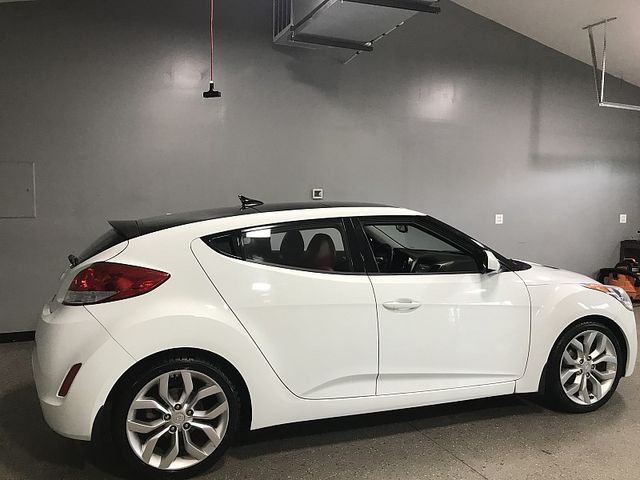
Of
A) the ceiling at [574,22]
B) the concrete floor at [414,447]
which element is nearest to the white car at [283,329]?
the concrete floor at [414,447]

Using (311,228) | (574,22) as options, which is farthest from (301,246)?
(574,22)

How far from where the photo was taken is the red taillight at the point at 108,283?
2533mm

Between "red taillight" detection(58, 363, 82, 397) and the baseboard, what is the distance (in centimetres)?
308

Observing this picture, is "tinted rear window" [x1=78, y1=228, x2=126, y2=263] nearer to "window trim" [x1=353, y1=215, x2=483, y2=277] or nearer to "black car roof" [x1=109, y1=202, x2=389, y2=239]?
"black car roof" [x1=109, y1=202, x2=389, y2=239]

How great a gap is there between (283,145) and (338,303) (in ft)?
10.8

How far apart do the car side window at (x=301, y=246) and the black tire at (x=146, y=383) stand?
57cm

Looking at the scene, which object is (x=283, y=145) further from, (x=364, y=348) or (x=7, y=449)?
(x=7, y=449)

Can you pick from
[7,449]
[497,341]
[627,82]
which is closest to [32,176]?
[7,449]

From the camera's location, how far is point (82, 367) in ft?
8.04

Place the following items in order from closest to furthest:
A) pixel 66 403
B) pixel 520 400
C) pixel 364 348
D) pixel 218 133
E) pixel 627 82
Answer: pixel 66 403
pixel 364 348
pixel 520 400
pixel 218 133
pixel 627 82

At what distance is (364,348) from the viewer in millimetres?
2900

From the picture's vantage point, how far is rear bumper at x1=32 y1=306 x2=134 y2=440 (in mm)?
2455

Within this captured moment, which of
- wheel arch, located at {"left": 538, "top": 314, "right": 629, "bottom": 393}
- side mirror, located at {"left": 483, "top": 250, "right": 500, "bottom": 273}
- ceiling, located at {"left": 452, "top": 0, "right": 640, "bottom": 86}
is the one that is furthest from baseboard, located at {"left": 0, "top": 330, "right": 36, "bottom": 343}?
ceiling, located at {"left": 452, "top": 0, "right": 640, "bottom": 86}

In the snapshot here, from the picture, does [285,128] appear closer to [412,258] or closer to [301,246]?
[412,258]
